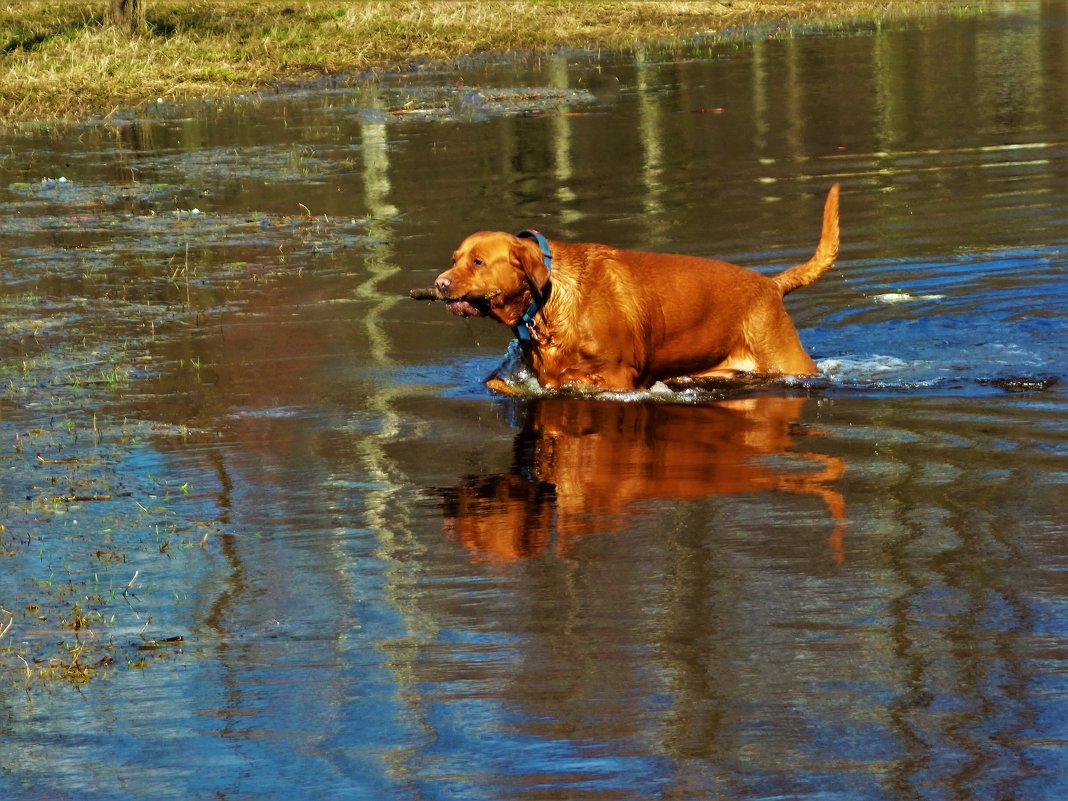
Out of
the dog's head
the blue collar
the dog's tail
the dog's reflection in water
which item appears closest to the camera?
the dog's reflection in water

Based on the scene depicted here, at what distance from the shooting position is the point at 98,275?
39.6ft

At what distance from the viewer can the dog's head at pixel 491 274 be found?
7988 mm

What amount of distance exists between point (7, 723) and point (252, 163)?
545 inches

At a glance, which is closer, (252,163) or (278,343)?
(278,343)

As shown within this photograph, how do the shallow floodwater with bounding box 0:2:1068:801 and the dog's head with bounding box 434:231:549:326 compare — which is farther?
the dog's head with bounding box 434:231:549:326

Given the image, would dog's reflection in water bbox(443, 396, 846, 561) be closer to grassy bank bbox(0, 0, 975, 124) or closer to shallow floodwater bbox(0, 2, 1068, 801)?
shallow floodwater bbox(0, 2, 1068, 801)

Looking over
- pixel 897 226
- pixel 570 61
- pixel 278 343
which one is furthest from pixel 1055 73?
pixel 278 343

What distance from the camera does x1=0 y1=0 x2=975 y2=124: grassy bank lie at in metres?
24.3

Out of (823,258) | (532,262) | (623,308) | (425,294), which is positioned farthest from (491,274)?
(823,258)

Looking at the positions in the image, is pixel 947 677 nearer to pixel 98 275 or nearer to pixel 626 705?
pixel 626 705

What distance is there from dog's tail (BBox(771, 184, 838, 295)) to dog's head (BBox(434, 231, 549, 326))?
1546 millimetres

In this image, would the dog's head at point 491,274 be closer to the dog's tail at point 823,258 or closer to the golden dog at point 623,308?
the golden dog at point 623,308

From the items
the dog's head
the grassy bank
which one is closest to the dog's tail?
the dog's head

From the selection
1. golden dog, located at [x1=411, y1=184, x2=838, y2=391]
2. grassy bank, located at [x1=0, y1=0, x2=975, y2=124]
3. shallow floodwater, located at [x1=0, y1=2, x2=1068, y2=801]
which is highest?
grassy bank, located at [x1=0, y1=0, x2=975, y2=124]
